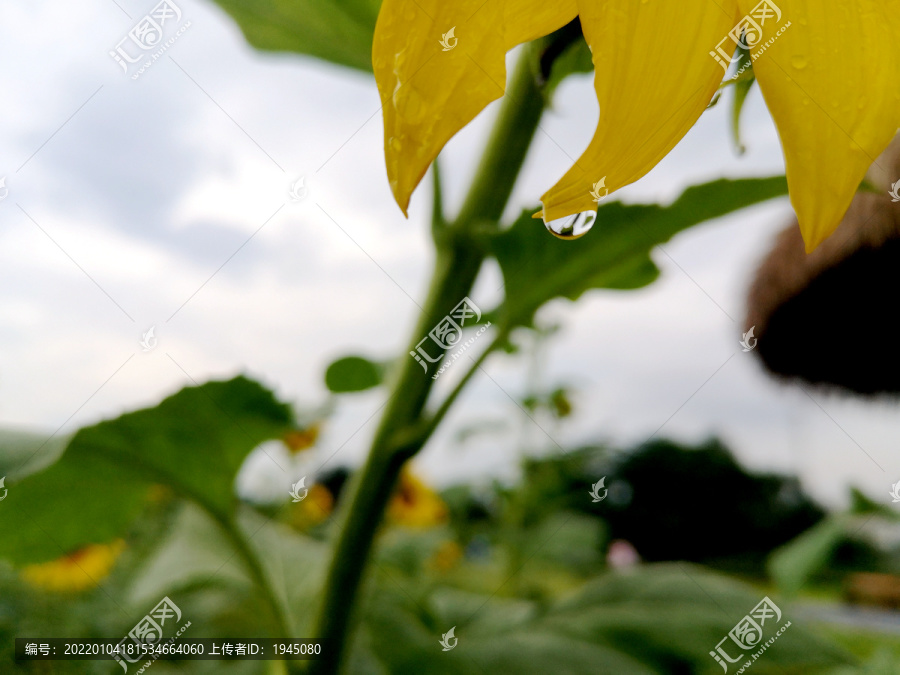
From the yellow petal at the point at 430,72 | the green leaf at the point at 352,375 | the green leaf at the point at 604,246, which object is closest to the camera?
the yellow petal at the point at 430,72

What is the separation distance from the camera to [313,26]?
1.12 feet

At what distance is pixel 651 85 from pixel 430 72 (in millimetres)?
47

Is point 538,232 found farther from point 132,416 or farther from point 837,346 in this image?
point 837,346

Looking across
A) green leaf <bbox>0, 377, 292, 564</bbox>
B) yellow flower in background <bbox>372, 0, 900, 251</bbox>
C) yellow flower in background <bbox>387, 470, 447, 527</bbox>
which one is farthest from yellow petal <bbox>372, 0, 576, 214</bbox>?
yellow flower in background <bbox>387, 470, 447, 527</bbox>

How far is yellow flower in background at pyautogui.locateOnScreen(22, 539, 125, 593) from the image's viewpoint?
3.02ft

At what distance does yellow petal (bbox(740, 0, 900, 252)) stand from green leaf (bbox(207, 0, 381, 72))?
0.23 meters

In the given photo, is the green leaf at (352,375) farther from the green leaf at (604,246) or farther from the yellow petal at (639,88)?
the yellow petal at (639,88)

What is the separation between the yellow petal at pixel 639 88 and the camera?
0.13 meters

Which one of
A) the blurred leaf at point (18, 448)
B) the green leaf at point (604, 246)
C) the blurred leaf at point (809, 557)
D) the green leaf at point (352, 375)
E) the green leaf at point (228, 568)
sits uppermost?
the green leaf at point (604, 246)

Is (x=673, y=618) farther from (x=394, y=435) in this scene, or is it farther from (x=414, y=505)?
(x=414, y=505)

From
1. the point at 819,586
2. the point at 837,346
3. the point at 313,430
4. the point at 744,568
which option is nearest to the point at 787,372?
the point at 837,346

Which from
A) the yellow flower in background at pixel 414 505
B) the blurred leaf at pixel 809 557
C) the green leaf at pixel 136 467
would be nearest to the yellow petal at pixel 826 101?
the green leaf at pixel 136 467

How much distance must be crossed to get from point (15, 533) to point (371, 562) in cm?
20

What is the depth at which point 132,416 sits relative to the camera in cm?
32
